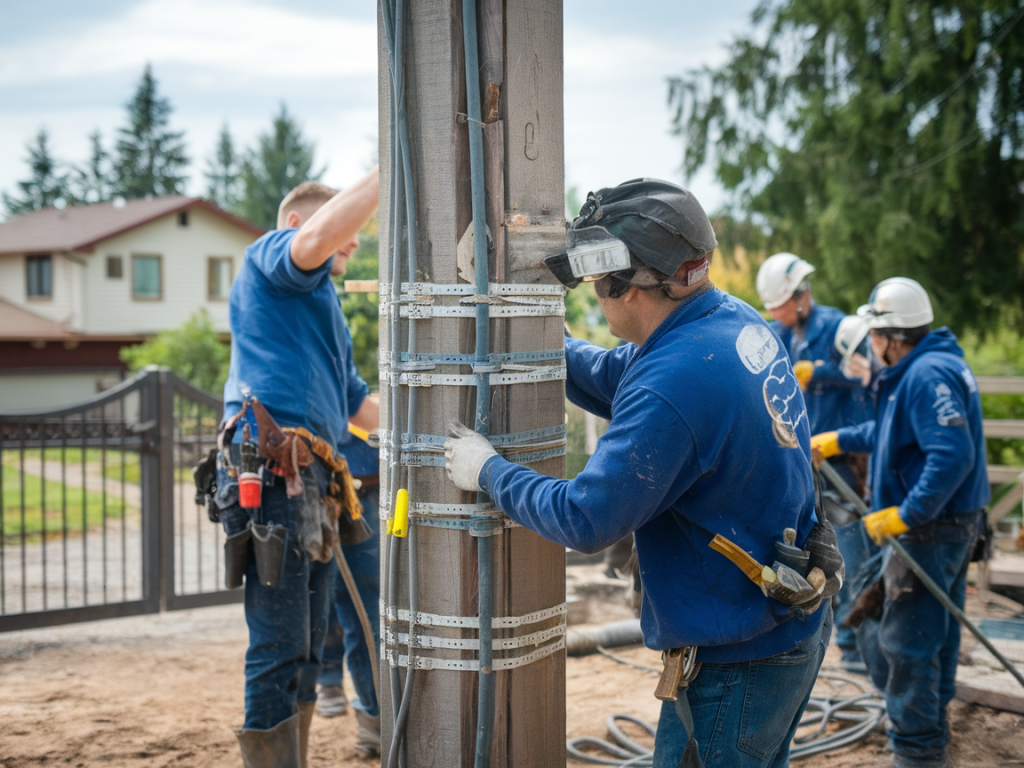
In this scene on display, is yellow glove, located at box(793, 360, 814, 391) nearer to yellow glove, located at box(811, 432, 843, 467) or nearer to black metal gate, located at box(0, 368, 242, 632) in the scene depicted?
yellow glove, located at box(811, 432, 843, 467)

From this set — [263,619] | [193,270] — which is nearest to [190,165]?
[193,270]

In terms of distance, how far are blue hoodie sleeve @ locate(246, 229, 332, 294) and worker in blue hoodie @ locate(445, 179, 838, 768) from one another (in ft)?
4.54

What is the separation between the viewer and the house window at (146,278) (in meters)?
28.6

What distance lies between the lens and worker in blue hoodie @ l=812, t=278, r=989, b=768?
4.28m

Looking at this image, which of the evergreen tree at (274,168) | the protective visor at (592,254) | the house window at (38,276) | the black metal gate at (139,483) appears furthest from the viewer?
the evergreen tree at (274,168)

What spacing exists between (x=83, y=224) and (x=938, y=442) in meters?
30.1

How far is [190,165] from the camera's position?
5788 centimetres

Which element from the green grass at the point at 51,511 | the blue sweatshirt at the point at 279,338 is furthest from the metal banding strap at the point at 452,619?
the green grass at the point at 51,511

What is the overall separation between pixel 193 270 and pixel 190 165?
31.4 meters

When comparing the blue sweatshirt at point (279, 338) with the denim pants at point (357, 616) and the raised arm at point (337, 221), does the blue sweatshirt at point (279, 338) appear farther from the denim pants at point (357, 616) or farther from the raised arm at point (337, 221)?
the denim pants at point (357, 616)

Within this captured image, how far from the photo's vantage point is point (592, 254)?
2268mm

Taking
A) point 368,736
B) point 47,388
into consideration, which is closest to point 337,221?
point 368,736

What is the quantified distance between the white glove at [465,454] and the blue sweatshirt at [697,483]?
0.03m

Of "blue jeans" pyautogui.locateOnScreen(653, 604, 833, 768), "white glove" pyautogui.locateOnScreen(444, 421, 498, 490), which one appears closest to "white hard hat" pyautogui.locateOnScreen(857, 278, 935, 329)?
"blue jeans" pyautogui.locateOnScreen(653, 604, 833, 768)
